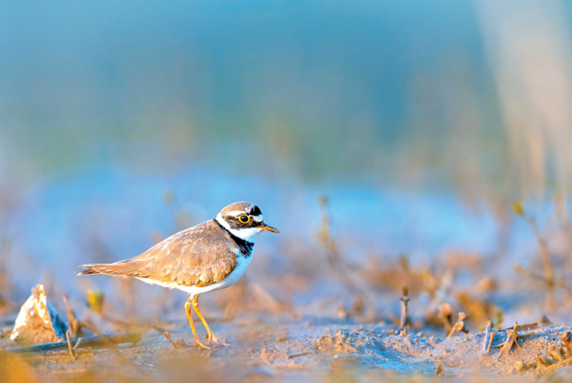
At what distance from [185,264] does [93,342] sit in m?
0.83

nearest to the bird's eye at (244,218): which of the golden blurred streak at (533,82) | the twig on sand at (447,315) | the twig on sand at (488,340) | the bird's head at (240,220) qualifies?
the bird's head at (240,220)

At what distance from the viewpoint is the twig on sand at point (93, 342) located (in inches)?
175

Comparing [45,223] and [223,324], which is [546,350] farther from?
[45,223]

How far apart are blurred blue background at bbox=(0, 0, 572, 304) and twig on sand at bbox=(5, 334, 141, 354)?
2.15 metres

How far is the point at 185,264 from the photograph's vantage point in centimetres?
479

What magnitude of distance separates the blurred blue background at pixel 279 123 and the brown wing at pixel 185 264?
1.99 metres

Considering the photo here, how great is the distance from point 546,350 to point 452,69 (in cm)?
748

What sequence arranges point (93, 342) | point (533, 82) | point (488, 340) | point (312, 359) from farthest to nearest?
point (533, 82) → point (93, 342) → point (488, 340) → point (312, 359)

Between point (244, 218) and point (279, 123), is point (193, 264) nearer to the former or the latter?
point (244, 218)

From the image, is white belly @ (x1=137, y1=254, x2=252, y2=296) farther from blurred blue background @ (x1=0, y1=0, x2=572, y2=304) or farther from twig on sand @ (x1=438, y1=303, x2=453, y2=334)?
blurred blue background @ (x1=0, y1=0, x2=572, y2=304)

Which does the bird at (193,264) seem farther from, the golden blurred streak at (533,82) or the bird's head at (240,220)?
the golden blurred streak at (533,82)

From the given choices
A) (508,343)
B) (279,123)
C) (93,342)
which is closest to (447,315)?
(508,343)

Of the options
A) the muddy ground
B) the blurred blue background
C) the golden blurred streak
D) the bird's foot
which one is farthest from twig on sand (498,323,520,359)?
the golden blurred streak

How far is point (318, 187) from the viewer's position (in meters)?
12.6
